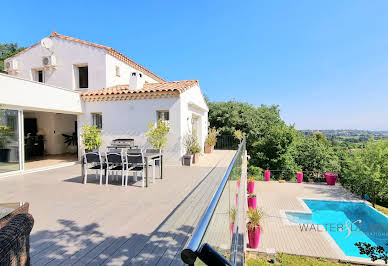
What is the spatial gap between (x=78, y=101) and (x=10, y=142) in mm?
3683

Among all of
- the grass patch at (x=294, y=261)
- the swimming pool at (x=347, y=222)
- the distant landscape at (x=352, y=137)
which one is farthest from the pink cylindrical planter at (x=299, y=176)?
the grass patch at (x=294, y=261)

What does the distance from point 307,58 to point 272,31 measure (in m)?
7.89

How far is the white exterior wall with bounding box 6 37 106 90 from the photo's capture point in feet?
41.5

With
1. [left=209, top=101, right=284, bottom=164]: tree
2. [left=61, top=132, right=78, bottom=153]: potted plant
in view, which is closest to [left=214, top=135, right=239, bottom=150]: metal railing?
[left=209, top=101, right=284, bottom=164]: tree

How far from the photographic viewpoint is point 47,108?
936 cm

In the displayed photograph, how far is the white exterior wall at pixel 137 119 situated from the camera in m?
10.3

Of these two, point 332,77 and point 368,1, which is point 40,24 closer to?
point 368,1

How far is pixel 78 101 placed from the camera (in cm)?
1115

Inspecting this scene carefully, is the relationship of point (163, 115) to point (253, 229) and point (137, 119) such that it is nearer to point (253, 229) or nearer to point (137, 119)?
point (137, 119)

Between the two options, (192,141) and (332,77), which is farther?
(332,77)

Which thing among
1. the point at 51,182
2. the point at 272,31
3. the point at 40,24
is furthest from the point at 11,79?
the point at 272,31

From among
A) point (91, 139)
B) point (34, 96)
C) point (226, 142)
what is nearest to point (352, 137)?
point (226, 142)

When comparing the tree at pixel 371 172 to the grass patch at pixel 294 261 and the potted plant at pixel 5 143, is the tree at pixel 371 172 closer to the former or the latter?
the grass patch at pixel 294 261

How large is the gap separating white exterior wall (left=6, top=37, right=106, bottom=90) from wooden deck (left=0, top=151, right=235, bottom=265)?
7.73 m
